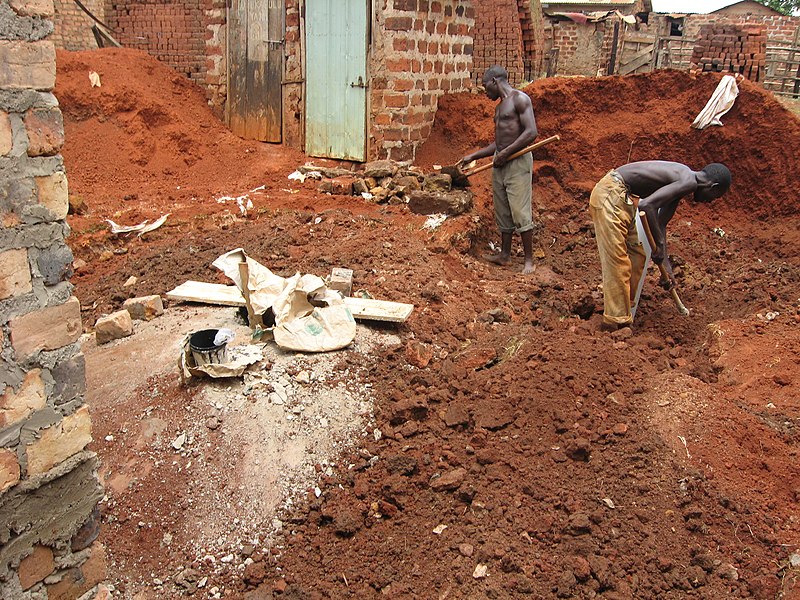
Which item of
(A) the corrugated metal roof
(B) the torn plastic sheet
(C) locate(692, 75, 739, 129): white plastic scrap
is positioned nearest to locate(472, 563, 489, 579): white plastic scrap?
(B) the torn plastic sheet

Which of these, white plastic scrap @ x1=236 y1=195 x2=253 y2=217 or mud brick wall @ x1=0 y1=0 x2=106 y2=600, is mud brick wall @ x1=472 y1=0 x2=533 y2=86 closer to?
white plastic scrap @ x1=236 y1=195 x2=253 y2=217

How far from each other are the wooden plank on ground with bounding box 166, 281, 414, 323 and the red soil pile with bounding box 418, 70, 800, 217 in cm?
462

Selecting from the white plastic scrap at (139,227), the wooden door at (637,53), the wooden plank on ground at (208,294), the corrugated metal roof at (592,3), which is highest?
the corrugated metal roof at (592,3)

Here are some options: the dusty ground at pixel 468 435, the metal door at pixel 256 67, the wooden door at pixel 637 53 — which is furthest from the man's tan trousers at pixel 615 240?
the wooden door at pixel 637 53

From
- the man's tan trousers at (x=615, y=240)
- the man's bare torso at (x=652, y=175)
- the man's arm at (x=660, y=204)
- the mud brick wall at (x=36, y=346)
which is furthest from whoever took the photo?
the man's tan trousers at (x=615, y=240)

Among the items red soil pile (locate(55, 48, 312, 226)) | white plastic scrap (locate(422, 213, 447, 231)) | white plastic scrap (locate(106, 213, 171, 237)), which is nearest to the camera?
white plastic scrap (locate(422, 213, 447, 231))

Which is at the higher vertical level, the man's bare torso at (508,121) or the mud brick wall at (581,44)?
the mud brick wall at (581,44)

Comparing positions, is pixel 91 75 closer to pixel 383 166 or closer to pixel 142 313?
pixel 383 166

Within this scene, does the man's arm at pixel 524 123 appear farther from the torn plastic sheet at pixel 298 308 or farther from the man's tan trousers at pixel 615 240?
the torn plastic sheet at pixel 298 308

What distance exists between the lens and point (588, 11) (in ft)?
81.9

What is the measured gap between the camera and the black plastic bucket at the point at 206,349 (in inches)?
174

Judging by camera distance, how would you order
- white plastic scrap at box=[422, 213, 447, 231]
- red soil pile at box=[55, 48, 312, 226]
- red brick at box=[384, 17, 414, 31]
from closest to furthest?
white plastic scrap at box=[422, 213, 447, 231] → red brick at box=[384, 17, 414, 31] → red soil pile at box=[55, 48, 312, 226]

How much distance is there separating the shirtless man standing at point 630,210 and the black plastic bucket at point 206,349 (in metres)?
3.20

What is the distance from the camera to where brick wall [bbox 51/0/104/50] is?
44.7 ft
